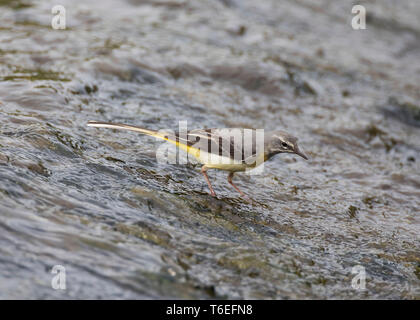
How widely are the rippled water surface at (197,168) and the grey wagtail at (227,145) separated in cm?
53

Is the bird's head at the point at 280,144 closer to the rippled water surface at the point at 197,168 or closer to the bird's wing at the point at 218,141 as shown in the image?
the bird's wing at the point at 218,141

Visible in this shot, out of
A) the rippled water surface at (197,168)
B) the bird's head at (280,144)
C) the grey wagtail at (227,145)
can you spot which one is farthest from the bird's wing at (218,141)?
the rippled water surface at (197,168)

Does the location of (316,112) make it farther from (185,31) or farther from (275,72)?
(185,31)

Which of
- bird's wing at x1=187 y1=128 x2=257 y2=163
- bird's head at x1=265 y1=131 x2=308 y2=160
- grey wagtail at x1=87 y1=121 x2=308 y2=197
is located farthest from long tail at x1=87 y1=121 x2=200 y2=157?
bird's head at x1=265 y1=131 x2=308 y2=160

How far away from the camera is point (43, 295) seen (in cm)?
488

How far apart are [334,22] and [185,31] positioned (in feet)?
21.2

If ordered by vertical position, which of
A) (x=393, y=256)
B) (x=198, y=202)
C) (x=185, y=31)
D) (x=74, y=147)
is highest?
(x=185, y=31)

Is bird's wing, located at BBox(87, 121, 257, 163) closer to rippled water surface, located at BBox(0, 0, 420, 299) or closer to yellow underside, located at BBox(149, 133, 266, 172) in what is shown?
yellow underside, located at BBox(149, 133, 266, 172)

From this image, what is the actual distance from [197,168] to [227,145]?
1.37 metres

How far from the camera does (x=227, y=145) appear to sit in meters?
7.50

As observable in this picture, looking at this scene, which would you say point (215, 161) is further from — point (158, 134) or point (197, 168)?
point (197, 168)

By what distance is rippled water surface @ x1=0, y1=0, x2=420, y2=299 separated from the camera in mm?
5551

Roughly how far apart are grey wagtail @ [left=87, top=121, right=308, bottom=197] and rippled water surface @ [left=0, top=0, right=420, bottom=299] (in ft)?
1.75

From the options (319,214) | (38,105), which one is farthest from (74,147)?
(319,214)
